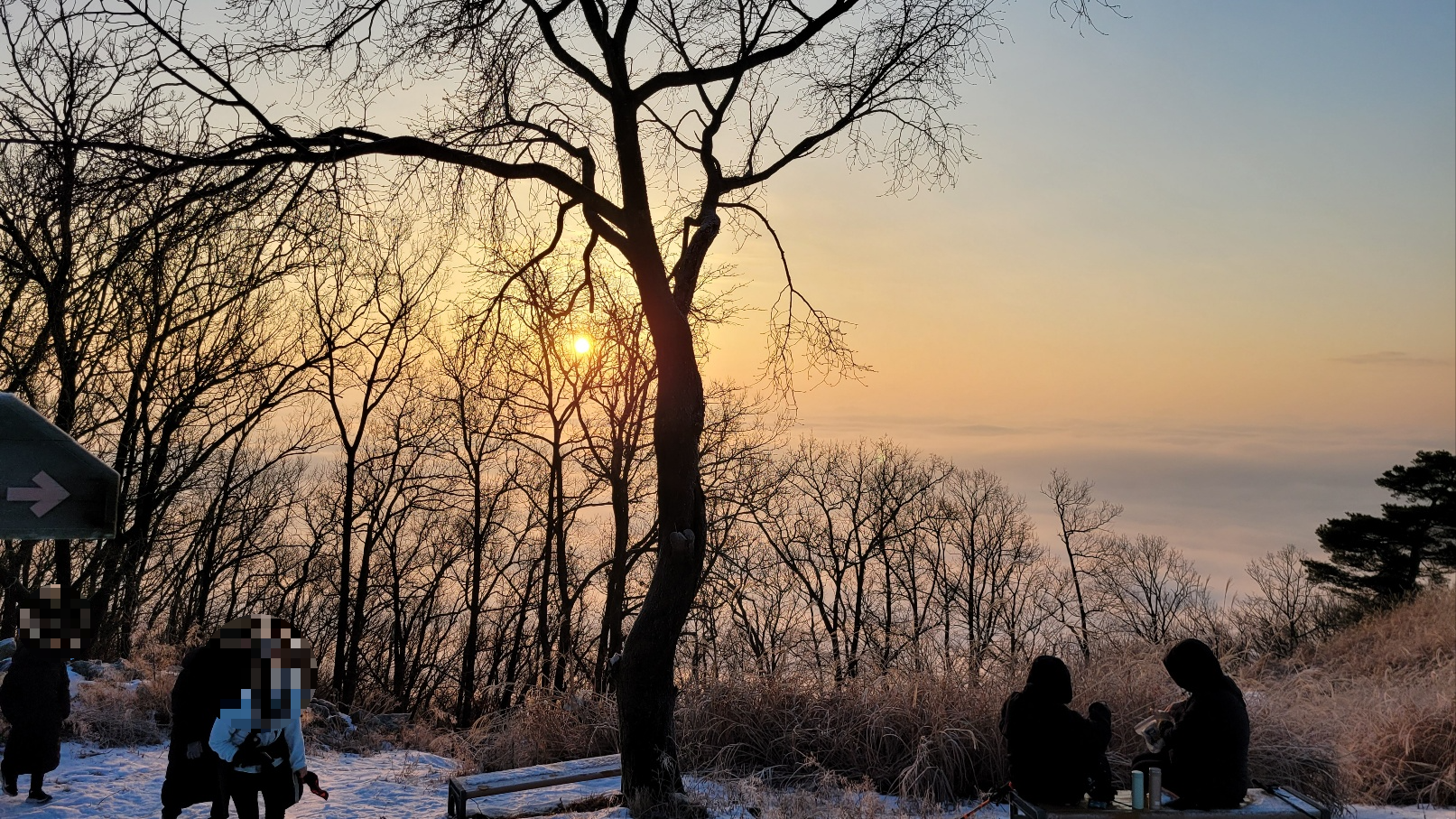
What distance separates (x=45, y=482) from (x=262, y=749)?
310cm

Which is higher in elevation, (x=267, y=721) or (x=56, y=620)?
(x=56, y=620)

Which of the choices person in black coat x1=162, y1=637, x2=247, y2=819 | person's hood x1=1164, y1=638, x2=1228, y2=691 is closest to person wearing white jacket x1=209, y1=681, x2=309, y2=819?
person in black coat x1=162, y1=637, x2=247, y2=819

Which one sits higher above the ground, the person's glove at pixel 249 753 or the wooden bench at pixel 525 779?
the person's glove at pixel 249 753

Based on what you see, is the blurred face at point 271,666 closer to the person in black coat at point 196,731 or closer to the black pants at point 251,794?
the person in black coat at point 196,731

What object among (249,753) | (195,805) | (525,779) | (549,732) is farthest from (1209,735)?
(195,805)

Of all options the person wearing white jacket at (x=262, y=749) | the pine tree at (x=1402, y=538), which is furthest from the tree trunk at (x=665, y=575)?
the pine tree at (x=1402, y=538)

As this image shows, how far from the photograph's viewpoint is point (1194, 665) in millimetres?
6051

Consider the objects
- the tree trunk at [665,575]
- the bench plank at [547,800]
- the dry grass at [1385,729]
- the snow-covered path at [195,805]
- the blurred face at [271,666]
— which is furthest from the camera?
the dry grass at [1385,729]

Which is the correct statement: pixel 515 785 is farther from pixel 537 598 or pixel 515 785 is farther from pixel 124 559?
pixel 537 598

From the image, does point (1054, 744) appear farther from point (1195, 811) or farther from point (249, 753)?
point (249, 753)

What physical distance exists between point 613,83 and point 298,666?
4.33 meters

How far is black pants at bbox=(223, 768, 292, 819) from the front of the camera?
5.30 m

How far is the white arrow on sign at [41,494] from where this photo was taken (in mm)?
2705

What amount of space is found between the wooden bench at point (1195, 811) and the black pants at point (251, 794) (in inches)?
170
